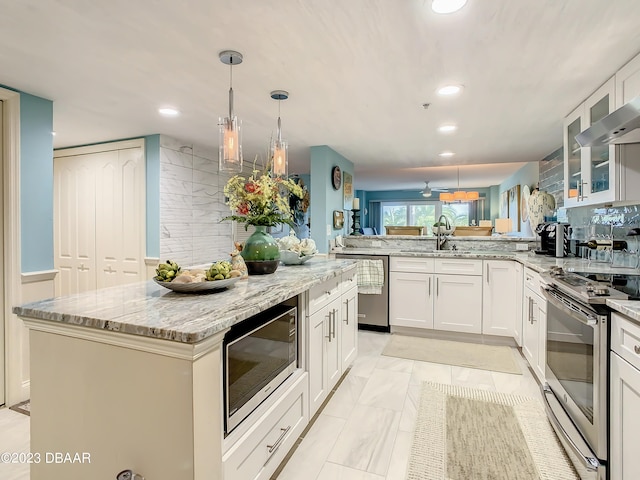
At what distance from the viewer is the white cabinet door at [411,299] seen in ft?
12.0

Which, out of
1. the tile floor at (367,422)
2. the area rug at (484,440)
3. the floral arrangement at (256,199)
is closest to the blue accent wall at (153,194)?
the tile floor at (367,422)

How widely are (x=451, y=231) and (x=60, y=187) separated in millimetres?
4834

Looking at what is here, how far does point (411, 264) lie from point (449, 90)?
1.90m

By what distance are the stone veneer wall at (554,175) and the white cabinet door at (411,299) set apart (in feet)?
6.17

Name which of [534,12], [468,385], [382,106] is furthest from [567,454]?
[382,106]

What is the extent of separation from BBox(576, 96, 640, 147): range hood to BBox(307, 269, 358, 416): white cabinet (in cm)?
164

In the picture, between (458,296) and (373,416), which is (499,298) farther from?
(373,416)

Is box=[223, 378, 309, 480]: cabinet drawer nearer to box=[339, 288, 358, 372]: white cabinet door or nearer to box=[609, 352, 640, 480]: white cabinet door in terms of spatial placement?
box=[339, 288, 358, 372]: white cabinet door

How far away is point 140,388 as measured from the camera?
42.4 inches

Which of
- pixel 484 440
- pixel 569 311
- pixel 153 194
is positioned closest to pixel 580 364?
pixel 569 311

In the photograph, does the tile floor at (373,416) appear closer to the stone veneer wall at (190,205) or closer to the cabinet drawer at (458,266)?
the cabinet drawer at (458,266)

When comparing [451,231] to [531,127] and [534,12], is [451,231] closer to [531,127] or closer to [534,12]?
[531,127]

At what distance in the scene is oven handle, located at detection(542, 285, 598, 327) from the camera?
153cm

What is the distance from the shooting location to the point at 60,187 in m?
4.17
